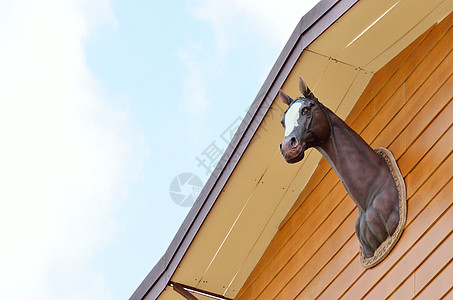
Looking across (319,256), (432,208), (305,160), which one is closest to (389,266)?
(432,208)

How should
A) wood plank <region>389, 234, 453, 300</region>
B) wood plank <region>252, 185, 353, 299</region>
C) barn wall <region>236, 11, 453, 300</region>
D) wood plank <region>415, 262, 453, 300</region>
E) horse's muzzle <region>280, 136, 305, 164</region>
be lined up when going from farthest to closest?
wood plank <region>252, 185, 353, 299</region>
horse's muzzle <region>280, 136, 305, 164</region>
barn wall <region>236, 11, 453, 300</region>
wood plank <region>389, 234, 453, 300</region>
wood plank <region>415, 262, 453, 300</region>

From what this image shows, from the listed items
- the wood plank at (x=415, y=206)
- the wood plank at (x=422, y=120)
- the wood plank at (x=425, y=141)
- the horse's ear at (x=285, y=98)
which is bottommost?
the wood plank at (x=415, y=206)

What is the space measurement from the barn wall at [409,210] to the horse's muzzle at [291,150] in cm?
74

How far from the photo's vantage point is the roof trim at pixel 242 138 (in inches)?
234

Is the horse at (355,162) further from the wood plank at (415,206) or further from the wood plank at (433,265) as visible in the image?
the wood plank at (433,265)

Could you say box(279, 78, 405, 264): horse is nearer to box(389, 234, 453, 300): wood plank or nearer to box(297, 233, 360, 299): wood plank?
box(297, 233, 360, 299): wood plank

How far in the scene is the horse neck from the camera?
5.73 metres

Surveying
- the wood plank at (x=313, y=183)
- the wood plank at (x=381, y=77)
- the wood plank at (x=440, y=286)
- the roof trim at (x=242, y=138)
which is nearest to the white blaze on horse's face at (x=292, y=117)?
the roof trim at (x=242, y=138)

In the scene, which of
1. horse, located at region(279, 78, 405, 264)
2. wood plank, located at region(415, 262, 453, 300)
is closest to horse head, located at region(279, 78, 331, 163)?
horse, located at region(279, 78, 405, 264)

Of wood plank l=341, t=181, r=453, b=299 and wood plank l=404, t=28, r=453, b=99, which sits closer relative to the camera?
wood plank l=341, t=181, r=453, b=299

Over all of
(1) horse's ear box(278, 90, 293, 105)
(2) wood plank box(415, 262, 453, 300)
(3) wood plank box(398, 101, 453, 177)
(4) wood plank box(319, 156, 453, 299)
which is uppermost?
(1) horse's ear box(278, 90, 293, 105)

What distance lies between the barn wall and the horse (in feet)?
0.48

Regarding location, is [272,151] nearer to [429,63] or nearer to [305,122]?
[305,122]

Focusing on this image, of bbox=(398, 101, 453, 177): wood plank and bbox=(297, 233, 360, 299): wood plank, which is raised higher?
bbox=(398, 101, 453, 177): wood plank
